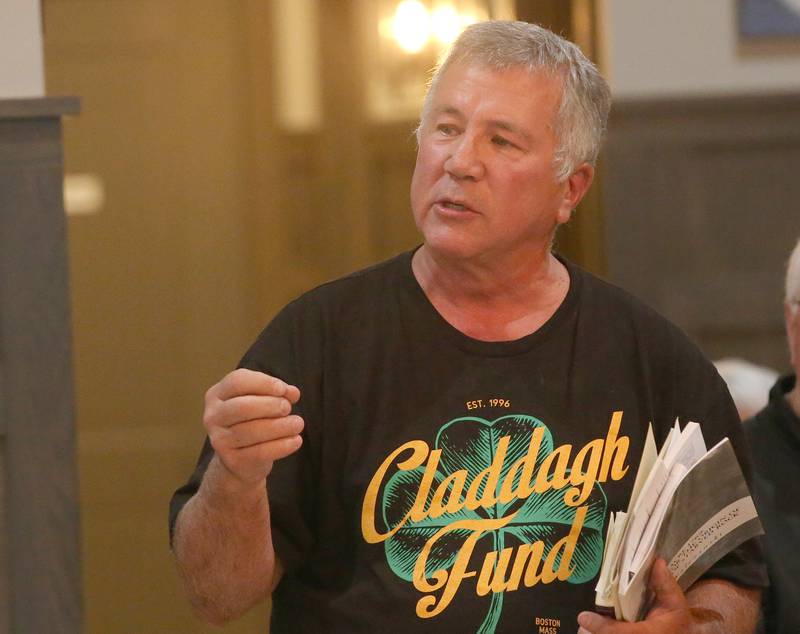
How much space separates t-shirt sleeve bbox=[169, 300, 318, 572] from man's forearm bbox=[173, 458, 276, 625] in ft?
0.12

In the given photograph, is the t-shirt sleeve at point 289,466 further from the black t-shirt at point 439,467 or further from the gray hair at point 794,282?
the gray hair at point 794,282

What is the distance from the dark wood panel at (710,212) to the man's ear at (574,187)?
2.02 m

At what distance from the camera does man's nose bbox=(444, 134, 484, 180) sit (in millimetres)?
1782

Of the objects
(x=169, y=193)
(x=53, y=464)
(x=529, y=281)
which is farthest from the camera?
(x=169, y=193)

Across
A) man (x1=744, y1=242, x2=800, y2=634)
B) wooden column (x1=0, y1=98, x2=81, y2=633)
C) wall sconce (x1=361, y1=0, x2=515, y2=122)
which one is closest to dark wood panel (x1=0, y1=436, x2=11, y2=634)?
wooden column (x1=0, y1=98, x2=81, y2=633)

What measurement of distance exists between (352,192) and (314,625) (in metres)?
2.30

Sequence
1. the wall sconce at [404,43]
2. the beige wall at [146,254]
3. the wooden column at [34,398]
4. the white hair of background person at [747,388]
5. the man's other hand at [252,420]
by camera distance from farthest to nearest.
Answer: the wall sconce at [404,43] → the beige wall at [146,254] → the white hair of background person at [747,388] → the wooden column at [34,398] → the man's other hand at [252,420]

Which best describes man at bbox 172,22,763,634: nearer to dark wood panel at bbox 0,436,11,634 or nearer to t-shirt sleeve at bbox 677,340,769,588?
t-shirt sleeve at bbox 677,340,769,588

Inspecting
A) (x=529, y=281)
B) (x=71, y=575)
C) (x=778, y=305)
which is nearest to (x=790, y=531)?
(x=529, y=281)

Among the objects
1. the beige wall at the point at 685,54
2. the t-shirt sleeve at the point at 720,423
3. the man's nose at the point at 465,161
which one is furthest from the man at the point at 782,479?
the beige wall at the point at 685,54

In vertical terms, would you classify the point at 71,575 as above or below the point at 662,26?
below

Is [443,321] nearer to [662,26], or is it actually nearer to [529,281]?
[529,281]

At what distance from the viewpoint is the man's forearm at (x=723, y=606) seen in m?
1.80

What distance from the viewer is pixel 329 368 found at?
1.79 metres
